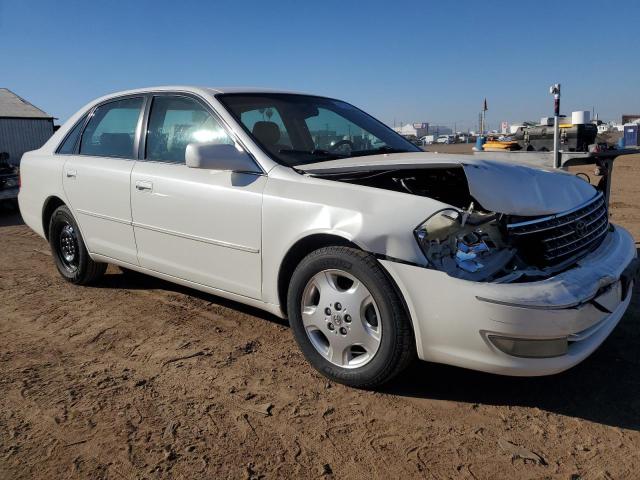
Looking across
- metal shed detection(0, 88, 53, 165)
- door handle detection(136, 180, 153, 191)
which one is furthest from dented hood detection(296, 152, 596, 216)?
metal shed detection(0, 88, 53, 165)

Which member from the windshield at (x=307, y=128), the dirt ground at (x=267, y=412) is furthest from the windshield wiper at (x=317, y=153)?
the dirt ground at (x=267, y=412)

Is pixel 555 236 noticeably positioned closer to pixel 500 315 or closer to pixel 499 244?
pixel 499 244

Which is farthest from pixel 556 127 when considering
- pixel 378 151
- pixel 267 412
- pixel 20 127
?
pixel 20 127

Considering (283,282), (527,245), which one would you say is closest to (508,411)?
(527,245)

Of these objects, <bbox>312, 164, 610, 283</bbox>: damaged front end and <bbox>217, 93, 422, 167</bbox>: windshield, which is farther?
<bbox>217, 93, 422, 167</bbox>: windshield

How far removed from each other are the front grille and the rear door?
2765 millimetres

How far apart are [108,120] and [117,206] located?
889 millimetres

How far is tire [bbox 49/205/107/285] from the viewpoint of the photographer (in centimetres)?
477

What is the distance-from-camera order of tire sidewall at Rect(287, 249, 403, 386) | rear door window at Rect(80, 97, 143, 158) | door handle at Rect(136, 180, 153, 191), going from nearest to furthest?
tire sidewall at Rect(287, 249, 403, 386) → door handle at Rect(136, 180, 153, 191) → rear door window at Rect(80, 97, 143, 158)

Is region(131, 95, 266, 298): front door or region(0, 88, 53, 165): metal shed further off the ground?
region(0, 88, 53, 165): metal shed

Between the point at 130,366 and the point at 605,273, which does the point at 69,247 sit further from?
the point at 605,273

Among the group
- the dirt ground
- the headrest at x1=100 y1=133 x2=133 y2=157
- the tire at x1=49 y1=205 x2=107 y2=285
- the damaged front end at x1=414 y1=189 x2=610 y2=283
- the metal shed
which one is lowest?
the dirt ground

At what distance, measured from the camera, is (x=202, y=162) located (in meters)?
3.23

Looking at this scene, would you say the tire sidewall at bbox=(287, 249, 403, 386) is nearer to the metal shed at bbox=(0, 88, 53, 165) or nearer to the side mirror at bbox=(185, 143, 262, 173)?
the side mirror at bbox=(185, 143, 262, 173)
